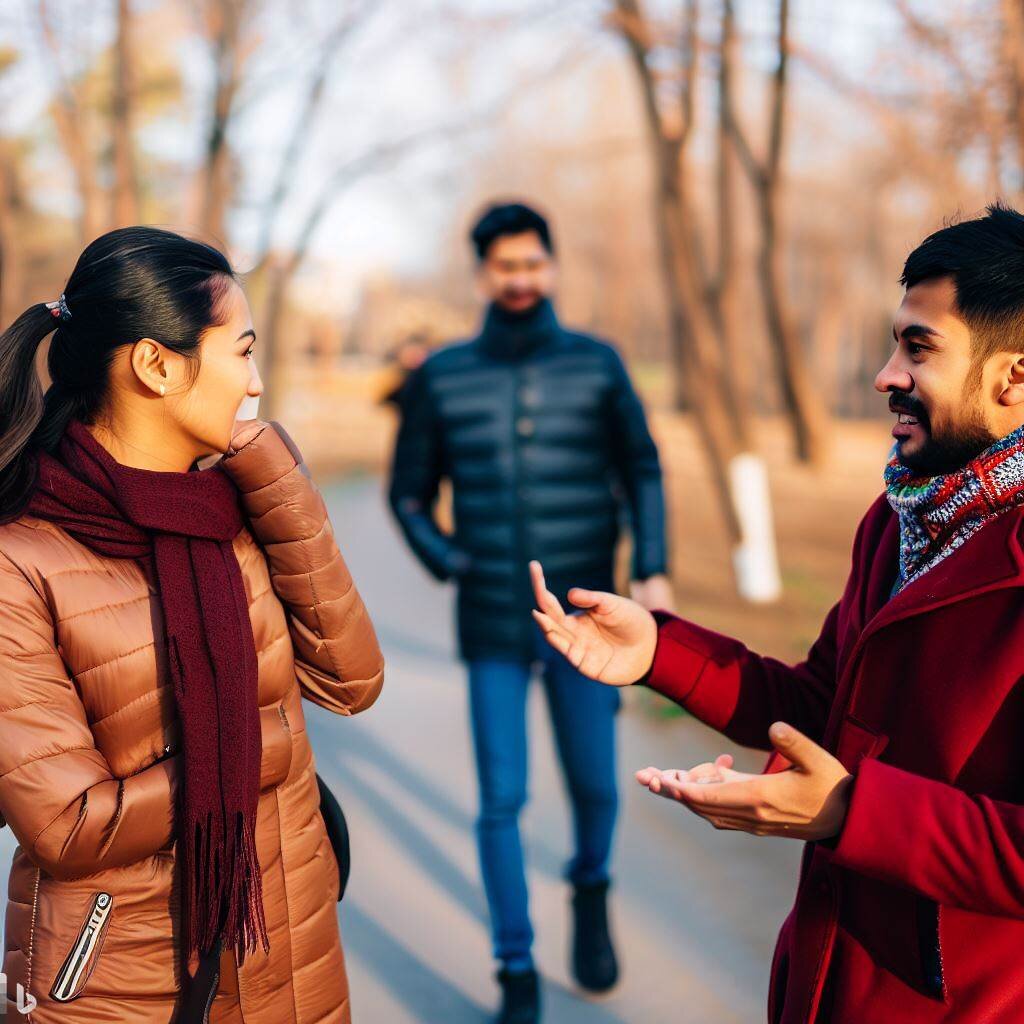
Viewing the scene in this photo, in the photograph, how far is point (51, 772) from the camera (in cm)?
181

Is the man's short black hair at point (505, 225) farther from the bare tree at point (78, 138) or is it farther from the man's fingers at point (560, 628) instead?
the bare tree at point (78, 138)

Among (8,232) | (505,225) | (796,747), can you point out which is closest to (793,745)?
(796,747)

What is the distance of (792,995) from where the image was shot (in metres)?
1.95

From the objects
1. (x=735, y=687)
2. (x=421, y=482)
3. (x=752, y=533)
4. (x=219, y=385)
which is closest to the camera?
(x=219, y=385)

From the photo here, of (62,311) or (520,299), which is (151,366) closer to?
(62,311)

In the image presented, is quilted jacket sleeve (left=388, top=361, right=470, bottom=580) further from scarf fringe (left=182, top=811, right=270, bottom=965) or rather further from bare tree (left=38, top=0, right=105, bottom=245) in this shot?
bare tree (left=38, top=0, right=105, bottom=245)

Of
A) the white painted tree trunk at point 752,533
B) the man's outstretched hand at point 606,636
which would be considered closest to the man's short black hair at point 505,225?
the man's outstretched hand at point 606,636

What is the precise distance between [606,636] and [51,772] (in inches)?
39.5

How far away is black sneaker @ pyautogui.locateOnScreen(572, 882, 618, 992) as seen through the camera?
12.0ft

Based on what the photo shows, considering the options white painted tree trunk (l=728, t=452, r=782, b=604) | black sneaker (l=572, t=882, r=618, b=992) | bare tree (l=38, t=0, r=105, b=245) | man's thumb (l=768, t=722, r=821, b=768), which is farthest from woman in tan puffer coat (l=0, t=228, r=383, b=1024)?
bare tree (l=38, t=0, r=105, b=245)

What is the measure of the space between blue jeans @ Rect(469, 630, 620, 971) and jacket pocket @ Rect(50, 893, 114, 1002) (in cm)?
180

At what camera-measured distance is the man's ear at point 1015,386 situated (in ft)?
5.88

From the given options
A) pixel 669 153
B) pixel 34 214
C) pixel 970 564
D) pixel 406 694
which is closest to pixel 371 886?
pixel 406 694

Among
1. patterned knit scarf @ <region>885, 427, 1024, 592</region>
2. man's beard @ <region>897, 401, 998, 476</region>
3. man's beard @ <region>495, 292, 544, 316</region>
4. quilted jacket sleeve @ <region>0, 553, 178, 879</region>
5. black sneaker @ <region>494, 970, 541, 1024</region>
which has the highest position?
man's beard @ <region>495, 292, 544, 316</region>
